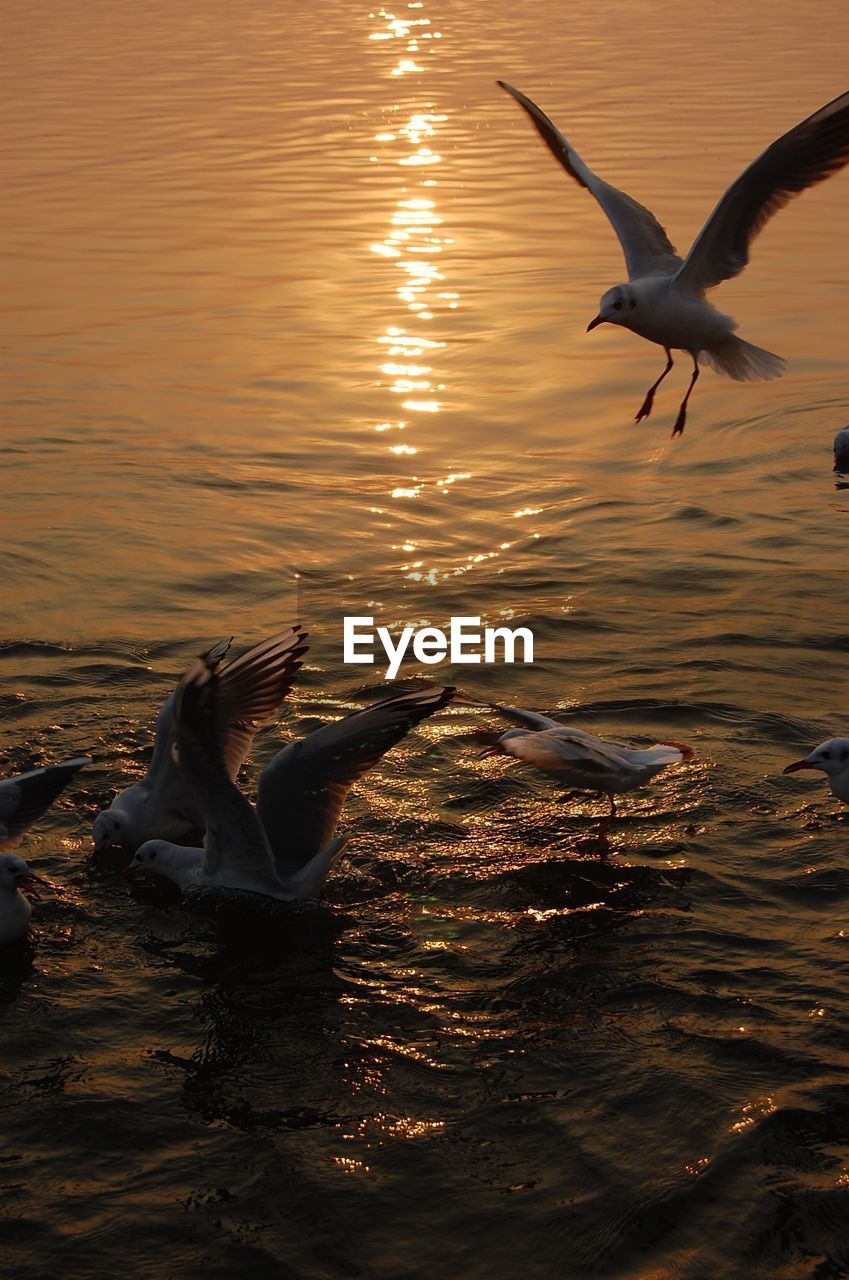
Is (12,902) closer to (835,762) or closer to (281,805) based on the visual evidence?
(281,805)

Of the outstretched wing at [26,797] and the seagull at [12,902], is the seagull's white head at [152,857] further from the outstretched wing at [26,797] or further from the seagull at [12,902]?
the seagull at [12,902]

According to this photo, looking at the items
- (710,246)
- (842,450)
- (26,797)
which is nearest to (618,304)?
(710,246)

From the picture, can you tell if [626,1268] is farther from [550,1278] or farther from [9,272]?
[9,272]

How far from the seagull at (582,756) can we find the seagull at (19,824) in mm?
2280

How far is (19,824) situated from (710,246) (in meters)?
5.19

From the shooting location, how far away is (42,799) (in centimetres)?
903

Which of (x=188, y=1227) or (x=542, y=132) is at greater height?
(x=542, y=132)

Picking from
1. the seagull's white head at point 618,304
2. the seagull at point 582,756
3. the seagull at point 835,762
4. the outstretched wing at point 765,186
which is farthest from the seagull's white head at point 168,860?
the outstretched wing at point 765,186

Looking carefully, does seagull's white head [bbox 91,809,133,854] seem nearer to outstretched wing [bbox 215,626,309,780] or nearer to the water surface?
the water surface

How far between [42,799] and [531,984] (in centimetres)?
274

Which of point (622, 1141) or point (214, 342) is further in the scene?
point (214, 342)

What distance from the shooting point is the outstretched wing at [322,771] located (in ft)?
28.9

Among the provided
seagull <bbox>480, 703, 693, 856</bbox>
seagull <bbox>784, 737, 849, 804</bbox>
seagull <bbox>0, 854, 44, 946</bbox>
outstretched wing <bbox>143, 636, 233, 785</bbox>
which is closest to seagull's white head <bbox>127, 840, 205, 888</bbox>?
outstretched wing <bbox>143, 636, 233, 785</bbox>

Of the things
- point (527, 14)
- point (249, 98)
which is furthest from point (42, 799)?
point (527, 14)
